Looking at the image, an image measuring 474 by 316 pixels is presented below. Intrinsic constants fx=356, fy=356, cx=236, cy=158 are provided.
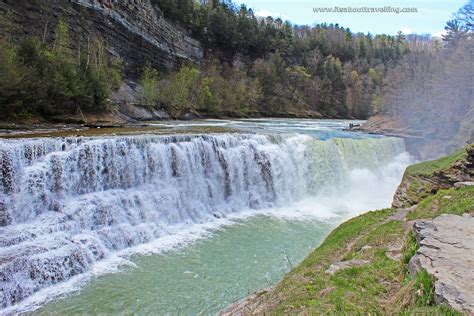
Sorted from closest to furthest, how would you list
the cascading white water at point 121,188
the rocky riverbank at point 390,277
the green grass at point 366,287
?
the rocky riverbank at point 390,277 < the green grass at point 366,287 < the cascading white water at point 121,188

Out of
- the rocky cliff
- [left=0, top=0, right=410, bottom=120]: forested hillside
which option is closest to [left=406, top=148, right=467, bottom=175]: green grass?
the rocky cliff

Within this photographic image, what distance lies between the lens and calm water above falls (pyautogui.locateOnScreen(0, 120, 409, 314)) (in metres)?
8.15

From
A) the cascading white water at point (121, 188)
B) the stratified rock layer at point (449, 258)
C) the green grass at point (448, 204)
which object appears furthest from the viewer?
the cascading white water at point (121, 188)

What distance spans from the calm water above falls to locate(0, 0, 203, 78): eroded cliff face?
52.0 ft

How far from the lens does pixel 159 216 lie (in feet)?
43.2

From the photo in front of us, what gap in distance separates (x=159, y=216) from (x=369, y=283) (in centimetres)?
955

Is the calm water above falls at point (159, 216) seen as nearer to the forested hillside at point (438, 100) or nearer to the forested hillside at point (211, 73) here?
the forested hillside at point (211, 73)

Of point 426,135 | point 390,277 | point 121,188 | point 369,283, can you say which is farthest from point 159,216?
point 426,135

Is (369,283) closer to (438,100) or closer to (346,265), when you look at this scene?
(346,265)

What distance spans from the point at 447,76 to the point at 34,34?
108 ft

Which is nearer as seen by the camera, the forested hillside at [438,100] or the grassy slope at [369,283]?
the grassy slope at [369,283]

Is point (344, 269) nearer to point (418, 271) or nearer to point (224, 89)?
point (418, 271)

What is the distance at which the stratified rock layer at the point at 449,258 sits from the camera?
11.1 feet

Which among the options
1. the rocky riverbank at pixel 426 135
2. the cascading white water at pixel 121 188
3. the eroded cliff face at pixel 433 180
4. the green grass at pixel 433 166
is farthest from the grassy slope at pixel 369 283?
the rocky riverbank at pixel 426 135
